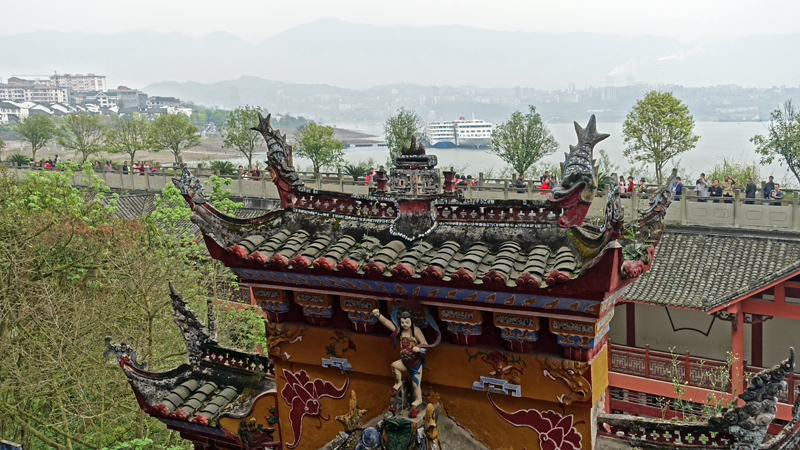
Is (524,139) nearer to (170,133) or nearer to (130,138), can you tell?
(170,133)

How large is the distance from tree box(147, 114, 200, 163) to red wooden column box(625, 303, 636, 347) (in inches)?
1849

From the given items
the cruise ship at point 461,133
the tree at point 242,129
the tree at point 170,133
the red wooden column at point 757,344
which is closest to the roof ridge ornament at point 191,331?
the red wooden column at point 757,344

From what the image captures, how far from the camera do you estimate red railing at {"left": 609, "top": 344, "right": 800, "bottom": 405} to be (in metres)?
18.8

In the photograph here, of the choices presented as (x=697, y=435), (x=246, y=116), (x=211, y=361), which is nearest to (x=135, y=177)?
(x=246, y=116)

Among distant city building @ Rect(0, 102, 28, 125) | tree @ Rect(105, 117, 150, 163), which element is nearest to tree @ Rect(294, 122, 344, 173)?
tree @ Rect(105, 117, 150, 163)

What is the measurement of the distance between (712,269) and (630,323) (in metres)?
3.84

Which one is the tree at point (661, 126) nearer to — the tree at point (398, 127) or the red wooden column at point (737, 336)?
the tree at point (398, 127)

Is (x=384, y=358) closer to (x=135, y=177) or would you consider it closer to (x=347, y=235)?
(x=347, y=235)

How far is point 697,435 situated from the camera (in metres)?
6.43

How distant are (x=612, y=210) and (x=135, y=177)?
1706 inches

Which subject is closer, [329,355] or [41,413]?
[329,355]

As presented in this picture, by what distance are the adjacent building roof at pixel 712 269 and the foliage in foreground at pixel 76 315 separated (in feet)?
43.0

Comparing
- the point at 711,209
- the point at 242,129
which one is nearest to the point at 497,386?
the point at 711,209

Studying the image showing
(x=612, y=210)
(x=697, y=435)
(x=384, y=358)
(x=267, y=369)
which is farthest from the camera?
(x=267, y=369)
